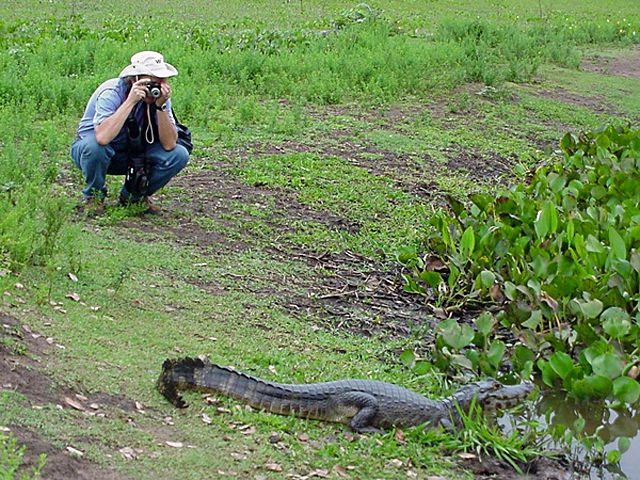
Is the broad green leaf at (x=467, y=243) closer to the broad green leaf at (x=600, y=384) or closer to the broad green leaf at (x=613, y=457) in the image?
the broad green leaf at (x=600, y=384)

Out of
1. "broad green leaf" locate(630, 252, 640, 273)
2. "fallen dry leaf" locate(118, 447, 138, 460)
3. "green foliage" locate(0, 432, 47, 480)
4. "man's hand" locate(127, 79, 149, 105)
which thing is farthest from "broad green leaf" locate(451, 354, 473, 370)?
"man's hand" locate(127, 79, 149, 105)

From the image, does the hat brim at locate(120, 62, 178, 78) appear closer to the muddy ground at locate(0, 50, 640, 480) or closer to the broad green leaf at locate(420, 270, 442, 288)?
the muddy ground at locate(0, 50, 640, 480)

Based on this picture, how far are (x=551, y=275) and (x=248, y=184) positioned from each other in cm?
313

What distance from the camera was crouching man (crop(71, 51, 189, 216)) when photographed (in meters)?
6.59

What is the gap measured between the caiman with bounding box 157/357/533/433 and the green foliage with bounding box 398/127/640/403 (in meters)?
0.68

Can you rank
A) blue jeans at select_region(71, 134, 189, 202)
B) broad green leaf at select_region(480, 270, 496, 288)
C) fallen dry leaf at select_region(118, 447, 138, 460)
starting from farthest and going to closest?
blue jeans at select_region(71, 134, 189, 202), broad green leaf at select_region(480, 270, 496, 288), fallen dry leaf at select_region(118, 447, 138, 460)

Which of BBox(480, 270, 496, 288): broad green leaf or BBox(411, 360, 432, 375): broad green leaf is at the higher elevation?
BBox(480, 270, 496, 288): broad green leaf

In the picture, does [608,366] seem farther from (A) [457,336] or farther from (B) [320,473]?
(B) [320,473]

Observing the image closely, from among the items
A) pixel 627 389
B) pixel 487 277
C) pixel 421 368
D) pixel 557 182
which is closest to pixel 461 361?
pixel 421 368

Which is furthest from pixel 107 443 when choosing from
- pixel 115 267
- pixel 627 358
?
pixel 627 358

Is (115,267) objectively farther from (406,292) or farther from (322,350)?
(406,292)

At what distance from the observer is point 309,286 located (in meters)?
6.47

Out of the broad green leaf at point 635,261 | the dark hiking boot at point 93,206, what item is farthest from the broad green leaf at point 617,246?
the dark hiking boot at point 93,206

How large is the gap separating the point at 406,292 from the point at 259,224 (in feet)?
4.74
